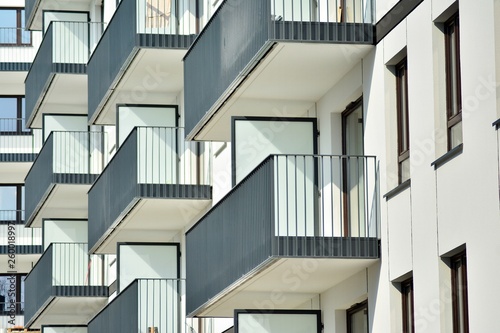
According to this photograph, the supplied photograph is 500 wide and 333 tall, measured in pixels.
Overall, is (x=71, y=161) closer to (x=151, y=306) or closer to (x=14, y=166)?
(x=151, y=306)

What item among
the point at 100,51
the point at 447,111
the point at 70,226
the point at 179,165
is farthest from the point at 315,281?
the point at 70,226

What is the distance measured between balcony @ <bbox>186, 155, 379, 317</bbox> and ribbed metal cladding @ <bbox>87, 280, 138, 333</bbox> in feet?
26.1

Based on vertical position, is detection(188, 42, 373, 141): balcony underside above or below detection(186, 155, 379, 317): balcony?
above

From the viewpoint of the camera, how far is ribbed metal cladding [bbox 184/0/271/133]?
69.9 feet

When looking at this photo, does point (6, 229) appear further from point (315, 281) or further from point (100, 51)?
point (315, 281)

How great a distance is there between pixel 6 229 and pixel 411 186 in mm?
44561

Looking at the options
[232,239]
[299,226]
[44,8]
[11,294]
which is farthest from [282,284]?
[11,294]

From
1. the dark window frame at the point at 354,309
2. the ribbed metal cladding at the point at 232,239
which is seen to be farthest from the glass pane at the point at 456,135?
the dark window frame at the point at 354,309

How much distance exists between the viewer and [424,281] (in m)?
17.8

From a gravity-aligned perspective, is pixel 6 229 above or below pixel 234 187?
above

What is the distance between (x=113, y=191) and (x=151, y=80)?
2.34m

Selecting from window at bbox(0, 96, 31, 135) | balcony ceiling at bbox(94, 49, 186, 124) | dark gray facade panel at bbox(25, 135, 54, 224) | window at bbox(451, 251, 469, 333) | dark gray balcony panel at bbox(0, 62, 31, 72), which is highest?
dark gray balcony panel at bbox(0, 62, 31, 72)

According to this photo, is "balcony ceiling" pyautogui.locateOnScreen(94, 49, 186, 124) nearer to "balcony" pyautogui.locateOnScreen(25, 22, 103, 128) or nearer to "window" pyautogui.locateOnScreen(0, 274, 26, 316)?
"balcony" pyautogui.locateOnScreen(25, 22, 103, 128)

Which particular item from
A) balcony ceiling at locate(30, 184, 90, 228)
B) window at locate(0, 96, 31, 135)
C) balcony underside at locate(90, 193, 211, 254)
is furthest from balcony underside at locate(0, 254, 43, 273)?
balcony underside at locate(90, 193, 211, 254)
